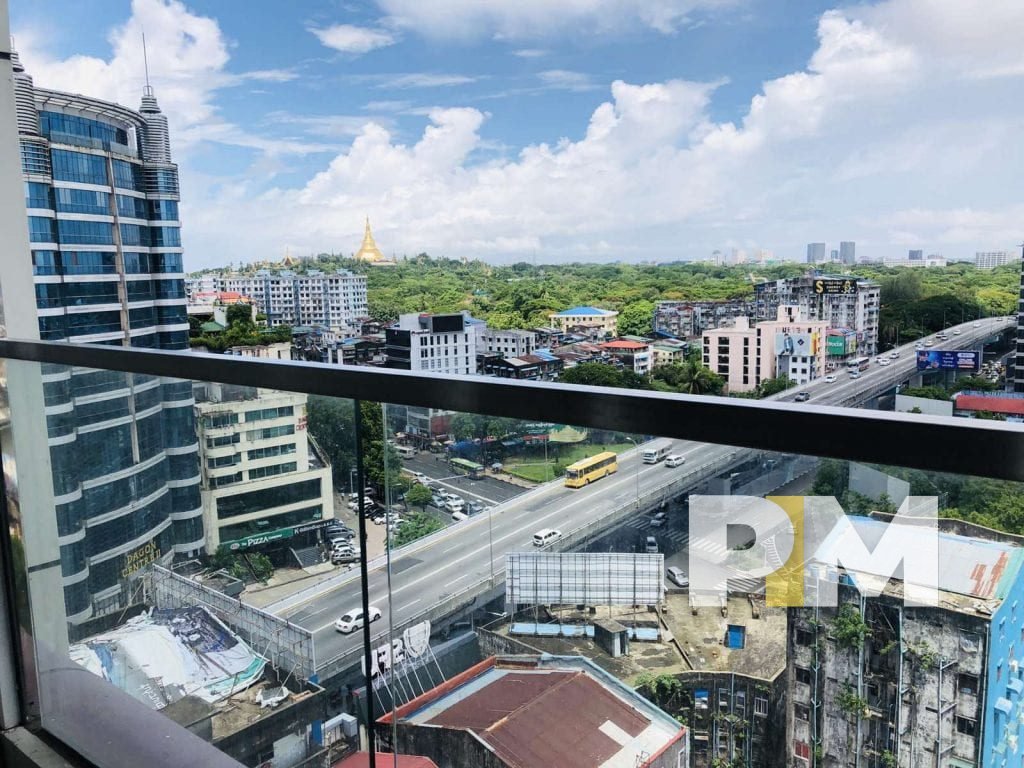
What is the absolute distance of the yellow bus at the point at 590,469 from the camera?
90cm

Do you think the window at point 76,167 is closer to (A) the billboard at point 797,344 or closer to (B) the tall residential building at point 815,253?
(A) the billboard at point 797,344

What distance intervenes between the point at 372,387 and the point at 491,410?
0.70ft

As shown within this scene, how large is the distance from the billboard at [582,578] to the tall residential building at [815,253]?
1208cm

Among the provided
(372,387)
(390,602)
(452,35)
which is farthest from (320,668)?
(452,35)

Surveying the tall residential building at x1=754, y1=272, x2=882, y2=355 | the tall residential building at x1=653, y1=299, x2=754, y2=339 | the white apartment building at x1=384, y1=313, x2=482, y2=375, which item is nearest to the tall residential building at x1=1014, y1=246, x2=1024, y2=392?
the tall residential building at x1=754, y1=272, x2=882, y2=355

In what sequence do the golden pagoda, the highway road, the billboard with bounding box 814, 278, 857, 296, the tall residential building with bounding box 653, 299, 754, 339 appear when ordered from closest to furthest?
the highway road, the billboard with bounding box 814, 278, 857, 296, the tall residential building with bounding box 653, 299, 754, 339, the golden pagoda

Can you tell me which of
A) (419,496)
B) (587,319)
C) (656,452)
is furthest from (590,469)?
(587,319)

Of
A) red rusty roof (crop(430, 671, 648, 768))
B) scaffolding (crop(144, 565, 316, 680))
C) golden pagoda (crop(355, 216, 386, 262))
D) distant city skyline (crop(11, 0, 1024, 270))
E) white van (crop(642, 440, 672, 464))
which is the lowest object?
scaffolding (crop(144, 565, 316, 680))

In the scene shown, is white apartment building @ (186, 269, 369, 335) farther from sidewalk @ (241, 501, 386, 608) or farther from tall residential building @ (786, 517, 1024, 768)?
tall residential building @ (786, 517, 1024, 768)

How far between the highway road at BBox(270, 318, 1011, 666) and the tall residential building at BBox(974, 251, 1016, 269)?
26.0ft

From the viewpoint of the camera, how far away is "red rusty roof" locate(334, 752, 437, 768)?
119 centimetres

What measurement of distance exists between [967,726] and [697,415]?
0.39m

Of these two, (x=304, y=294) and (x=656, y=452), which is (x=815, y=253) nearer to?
(x=304, y=294)

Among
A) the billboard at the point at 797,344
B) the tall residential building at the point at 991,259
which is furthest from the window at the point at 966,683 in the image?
the billboard at the point at 797,344
